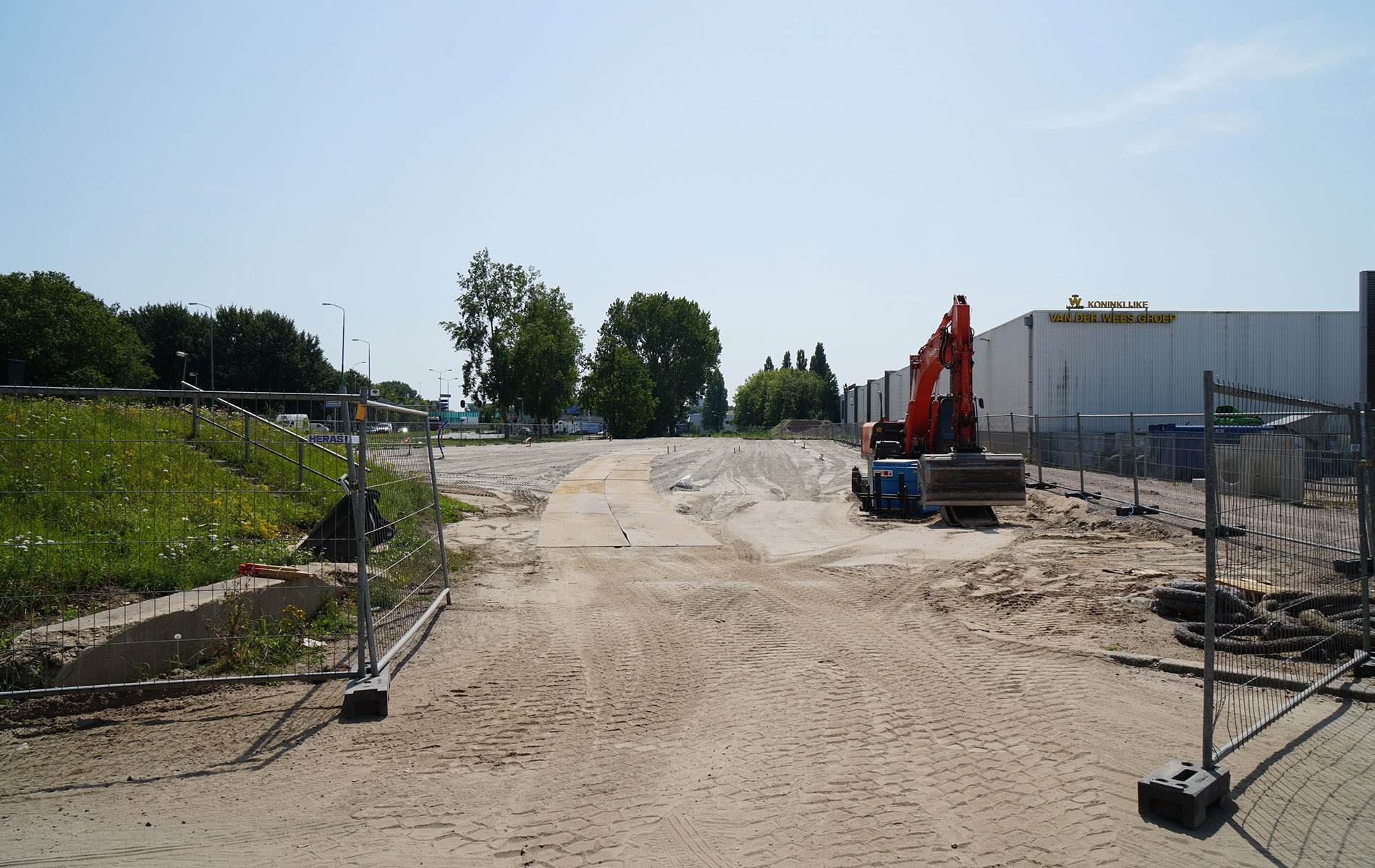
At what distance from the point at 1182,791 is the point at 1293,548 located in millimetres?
3692

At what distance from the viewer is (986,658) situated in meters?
6.56

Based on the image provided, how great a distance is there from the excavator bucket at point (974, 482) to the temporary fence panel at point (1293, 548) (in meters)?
8.32

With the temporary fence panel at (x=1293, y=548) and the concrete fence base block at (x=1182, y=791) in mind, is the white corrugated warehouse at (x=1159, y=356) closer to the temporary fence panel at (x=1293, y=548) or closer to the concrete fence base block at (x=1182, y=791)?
the temporary fence panel at (x=1293, y=548)

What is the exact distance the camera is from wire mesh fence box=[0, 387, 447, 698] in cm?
557

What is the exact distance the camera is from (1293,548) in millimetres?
6316

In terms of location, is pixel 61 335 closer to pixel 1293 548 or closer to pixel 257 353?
pixel 257 353

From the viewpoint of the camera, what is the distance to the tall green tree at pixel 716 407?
154 m

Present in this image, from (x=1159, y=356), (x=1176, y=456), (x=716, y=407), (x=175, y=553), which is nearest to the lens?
(x=175, y=553)

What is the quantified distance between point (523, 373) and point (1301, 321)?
56083mm

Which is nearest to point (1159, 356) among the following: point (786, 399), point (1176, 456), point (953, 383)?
point (1176, 456)

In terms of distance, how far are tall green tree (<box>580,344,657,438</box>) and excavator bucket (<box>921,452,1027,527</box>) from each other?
234 ft

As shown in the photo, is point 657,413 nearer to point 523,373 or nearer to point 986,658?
point 523,373

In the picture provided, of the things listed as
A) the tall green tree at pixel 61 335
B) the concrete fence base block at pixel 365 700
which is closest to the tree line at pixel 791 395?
the tall green tree at pixel 61 335

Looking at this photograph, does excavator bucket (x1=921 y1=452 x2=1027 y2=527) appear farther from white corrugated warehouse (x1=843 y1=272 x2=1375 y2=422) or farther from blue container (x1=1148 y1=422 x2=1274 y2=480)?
white corrugated warehouse (x1=843 y1=272 x2=1375 y2=422)
